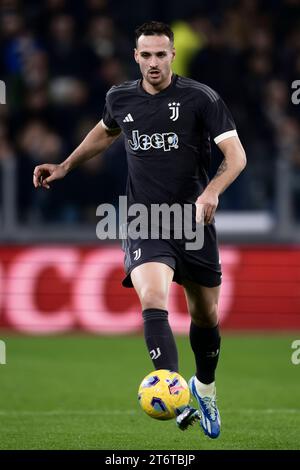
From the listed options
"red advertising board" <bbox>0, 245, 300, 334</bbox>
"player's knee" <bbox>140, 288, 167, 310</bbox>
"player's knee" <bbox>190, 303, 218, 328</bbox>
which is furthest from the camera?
"red advertising board" <bbox>0, 245, 300, 334</bbox>

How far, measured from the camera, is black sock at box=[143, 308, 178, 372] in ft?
21.0

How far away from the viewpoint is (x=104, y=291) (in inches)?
533

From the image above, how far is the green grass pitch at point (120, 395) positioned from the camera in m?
7.03

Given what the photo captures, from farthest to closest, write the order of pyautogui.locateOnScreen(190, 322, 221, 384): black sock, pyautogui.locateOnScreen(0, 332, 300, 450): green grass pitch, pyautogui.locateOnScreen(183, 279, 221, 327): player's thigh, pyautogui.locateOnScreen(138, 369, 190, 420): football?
pyautogui.locateOnScreen(190, 322, 221, 384): black sock
pyautogui.locateOnScreen(183, 279, 221, 327): player's thigh
pyautogui.locateOnScreen(0, 332, 300, 450): green grass pitch
pyautogui.locateOnScreen(138, 369, 190, 420): football

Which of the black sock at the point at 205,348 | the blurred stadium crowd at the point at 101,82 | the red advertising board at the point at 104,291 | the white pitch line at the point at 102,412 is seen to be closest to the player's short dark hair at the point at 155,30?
the black sock at the point at 205,348

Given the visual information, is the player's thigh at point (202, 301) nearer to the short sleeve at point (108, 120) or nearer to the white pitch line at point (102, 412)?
the short sleeve at point (108, 120)

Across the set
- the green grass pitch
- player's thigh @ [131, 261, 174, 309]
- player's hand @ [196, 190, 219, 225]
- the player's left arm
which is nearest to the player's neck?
the player's left arm

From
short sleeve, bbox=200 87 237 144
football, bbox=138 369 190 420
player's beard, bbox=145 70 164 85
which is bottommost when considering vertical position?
football, bbox=138 369 190 420

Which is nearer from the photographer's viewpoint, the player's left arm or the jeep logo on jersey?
the player's left arm

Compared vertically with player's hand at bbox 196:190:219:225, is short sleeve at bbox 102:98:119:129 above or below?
above

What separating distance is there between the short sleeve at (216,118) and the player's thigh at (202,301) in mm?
934

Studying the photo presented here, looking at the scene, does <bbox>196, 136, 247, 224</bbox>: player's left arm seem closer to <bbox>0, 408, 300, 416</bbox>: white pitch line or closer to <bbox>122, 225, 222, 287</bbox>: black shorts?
<bbox>122, 225, 222, 287</bbox>: black shorts

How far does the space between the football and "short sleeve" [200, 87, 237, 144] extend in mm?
1404
